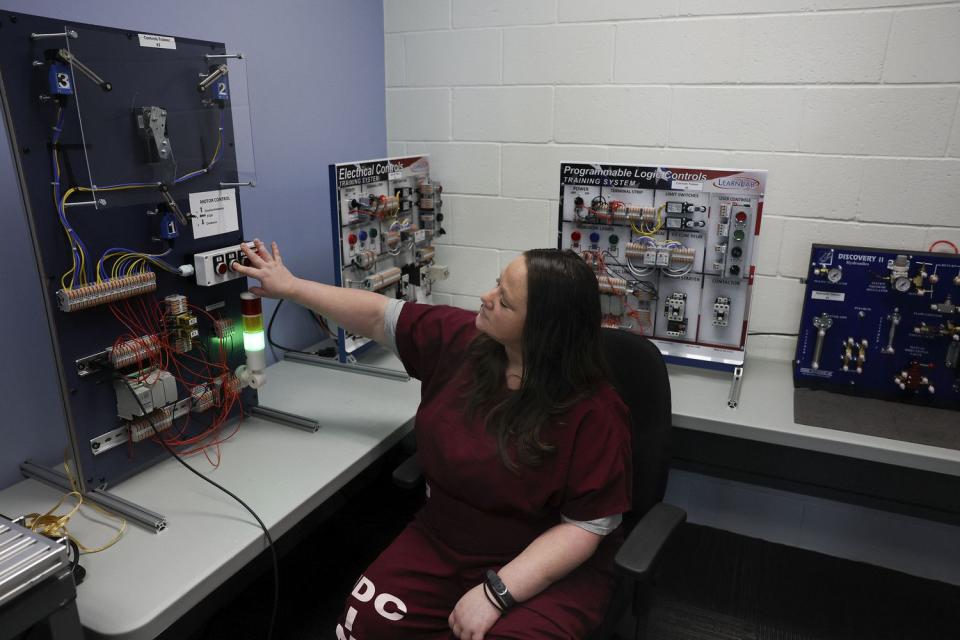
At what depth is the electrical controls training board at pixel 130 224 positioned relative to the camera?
127cm

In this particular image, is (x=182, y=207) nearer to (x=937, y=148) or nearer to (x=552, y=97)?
(x=552, y=97)

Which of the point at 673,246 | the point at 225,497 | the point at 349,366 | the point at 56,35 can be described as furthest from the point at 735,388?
the point at 56,35

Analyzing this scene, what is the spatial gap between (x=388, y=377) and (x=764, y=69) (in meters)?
1.64

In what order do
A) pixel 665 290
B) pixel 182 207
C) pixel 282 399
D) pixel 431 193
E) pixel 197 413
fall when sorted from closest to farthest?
pixel 182 207
pixel 197 413
pixel 282 399
pixel 665 290
pixel 431 193

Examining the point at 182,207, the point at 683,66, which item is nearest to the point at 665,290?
the point at 683,66

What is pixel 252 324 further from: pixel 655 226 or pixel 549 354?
pixel 655 226

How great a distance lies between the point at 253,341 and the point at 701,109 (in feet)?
5.59

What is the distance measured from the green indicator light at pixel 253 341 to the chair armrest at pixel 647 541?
41.7 inches

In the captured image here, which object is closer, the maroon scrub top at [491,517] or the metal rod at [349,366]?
the maroon scrub top at [491,517]

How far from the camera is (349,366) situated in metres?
2.20

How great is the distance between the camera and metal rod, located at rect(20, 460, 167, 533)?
53.5 inches

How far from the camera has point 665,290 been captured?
7.00 ft

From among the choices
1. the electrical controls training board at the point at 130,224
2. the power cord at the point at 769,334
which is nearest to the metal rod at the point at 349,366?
the electrical controls training board at the point at 130,224

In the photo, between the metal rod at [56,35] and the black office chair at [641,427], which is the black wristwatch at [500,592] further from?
the metal rod at [56,35]
